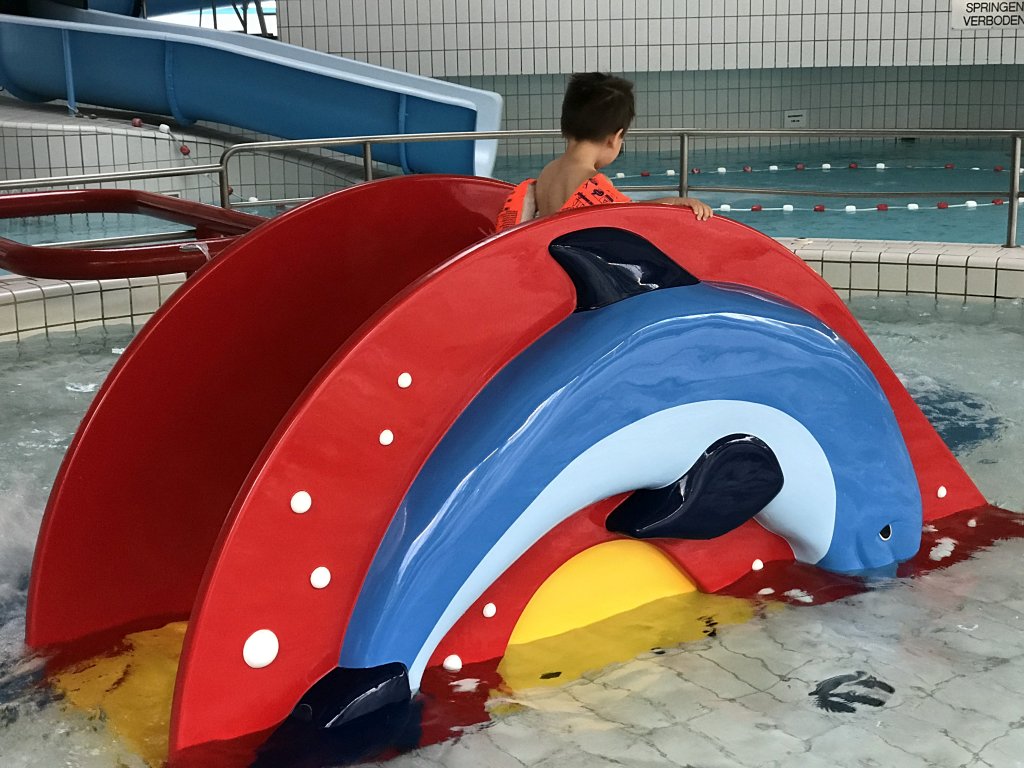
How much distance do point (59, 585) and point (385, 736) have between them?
0.70 meters

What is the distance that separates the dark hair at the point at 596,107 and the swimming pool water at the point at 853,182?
3576 millimetres

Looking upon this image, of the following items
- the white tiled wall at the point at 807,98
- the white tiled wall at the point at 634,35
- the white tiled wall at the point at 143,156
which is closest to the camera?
the white tiled wall at the point at 143,156

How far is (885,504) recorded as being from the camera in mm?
2287

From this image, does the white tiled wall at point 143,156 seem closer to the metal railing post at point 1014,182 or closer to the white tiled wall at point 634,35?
the white tiled wall at point 634,35

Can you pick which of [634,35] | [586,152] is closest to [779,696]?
[586,152]

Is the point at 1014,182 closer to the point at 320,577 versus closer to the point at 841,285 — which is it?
the point at 841,285

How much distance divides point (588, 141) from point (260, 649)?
3.71ft

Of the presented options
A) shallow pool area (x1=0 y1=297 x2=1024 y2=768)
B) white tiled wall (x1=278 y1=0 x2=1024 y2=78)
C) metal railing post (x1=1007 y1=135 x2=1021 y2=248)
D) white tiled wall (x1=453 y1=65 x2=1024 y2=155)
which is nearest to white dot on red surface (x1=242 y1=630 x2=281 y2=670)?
shallow pool area (x1=0 y1=297 x2=1024 y2=768)

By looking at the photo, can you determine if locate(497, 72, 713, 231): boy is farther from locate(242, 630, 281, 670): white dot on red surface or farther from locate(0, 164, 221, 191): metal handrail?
locate(0, 164, 221, 191): metal handrail

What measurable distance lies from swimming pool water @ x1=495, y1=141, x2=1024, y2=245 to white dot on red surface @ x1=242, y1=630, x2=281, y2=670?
4496mm

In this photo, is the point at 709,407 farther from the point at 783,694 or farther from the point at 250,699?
the point at 250,699

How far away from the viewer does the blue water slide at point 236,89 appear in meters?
8.88

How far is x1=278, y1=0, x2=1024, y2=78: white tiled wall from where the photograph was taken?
11.2 meters

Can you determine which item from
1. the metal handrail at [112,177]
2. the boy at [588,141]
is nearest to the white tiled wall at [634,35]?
the metal handrail at [112,177]
